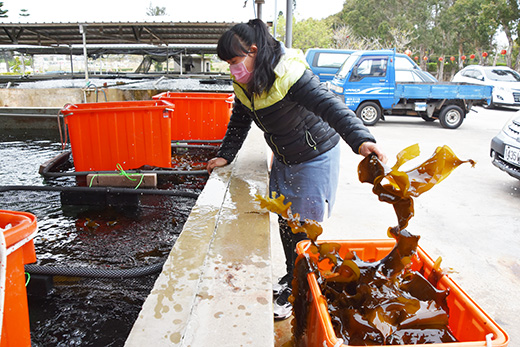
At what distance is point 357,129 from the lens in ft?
6.09

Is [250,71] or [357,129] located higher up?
[250,71]

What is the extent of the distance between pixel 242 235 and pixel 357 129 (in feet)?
2.76

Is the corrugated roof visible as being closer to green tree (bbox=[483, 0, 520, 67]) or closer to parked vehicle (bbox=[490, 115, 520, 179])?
parked vehicle (bbox=[490, 115, 520, 179])

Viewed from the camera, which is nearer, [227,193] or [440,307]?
[440,307]

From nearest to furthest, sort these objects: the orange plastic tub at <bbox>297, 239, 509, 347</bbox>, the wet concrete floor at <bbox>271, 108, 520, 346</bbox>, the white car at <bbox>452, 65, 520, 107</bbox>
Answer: the orange plastic tub at <bbox>297, 239, 509, 347</bbox> < the wet concrete floor at <bbox>271, 108, 520, 346</bbox> < the white car at <bbox>452, 65, 520, 107</bbox>

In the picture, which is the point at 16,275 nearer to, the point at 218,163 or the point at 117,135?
the point at 218,163

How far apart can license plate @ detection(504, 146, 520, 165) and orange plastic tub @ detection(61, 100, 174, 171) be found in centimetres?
490

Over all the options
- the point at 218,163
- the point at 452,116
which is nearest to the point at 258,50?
the point at 218,163

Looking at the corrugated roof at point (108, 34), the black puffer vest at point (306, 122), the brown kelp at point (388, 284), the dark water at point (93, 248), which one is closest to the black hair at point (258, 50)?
the black puffer vest at point (306, 122)

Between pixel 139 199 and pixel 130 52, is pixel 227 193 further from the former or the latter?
pixel 130 52

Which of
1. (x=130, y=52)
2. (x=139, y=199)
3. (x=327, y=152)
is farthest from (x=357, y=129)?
(x=130, y=52)

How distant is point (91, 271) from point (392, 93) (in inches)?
440

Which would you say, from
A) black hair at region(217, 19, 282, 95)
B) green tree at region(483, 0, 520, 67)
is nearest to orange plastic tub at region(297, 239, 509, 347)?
black hair at region(217, 19, 282, 95)

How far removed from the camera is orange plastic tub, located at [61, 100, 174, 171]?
4449 mm
